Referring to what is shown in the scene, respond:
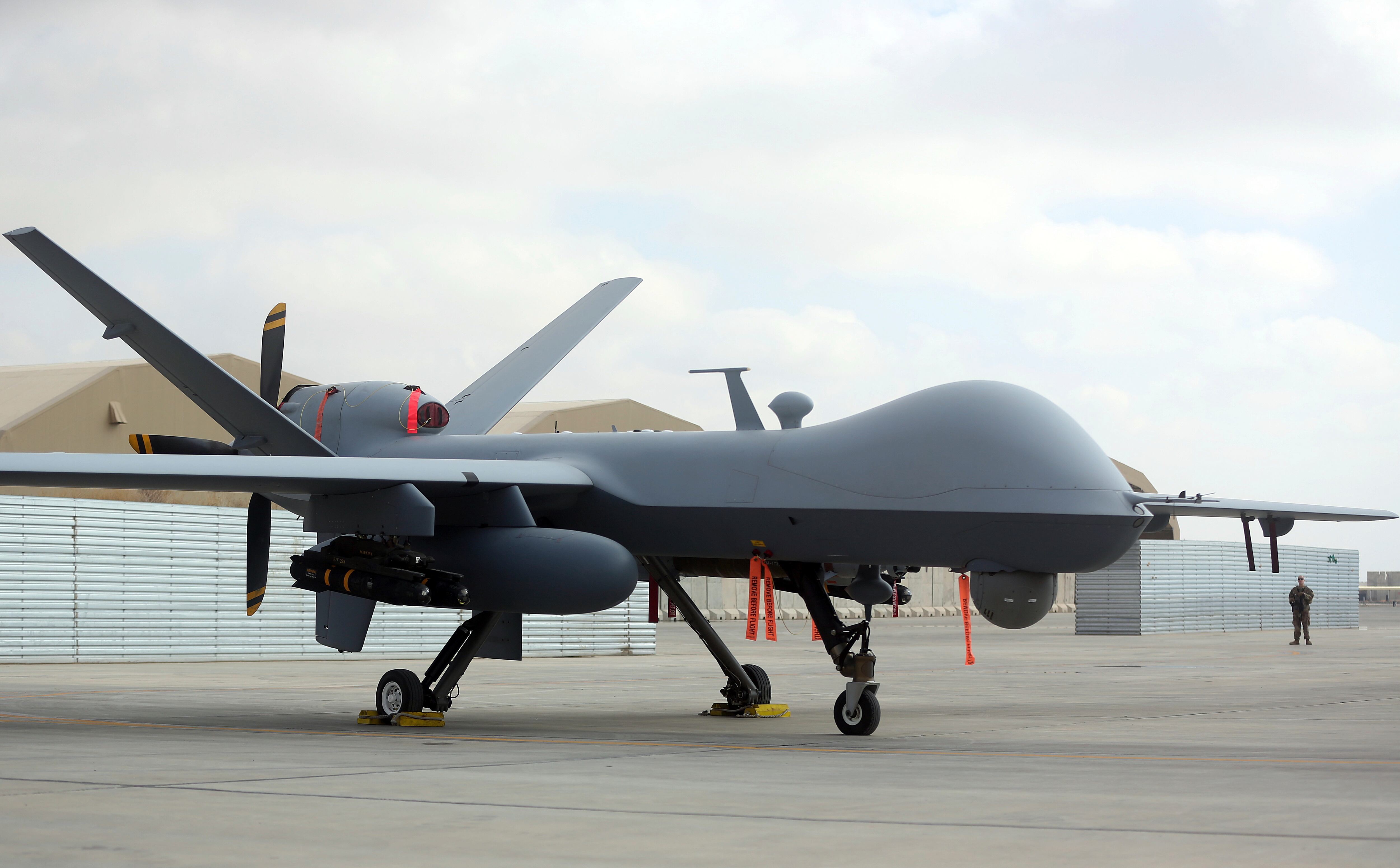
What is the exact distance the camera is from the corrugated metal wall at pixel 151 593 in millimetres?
25375

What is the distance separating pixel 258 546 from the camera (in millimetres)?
15109

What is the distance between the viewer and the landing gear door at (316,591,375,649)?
48.6ft

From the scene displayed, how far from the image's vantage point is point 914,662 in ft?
94.3

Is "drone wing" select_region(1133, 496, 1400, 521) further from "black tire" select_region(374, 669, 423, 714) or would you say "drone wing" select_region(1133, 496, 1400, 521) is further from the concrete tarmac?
"black tire" select_region(374, 669, 423, 714)

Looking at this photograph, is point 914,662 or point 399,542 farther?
point 914,662

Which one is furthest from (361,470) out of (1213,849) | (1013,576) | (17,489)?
(17,489)

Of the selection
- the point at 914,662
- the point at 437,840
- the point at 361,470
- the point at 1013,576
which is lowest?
the point at 914,662

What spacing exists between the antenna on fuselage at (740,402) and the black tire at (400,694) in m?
4.29

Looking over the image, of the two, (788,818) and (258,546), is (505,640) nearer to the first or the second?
(258,546)

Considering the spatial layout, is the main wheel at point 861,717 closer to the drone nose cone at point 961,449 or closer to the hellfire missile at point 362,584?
the drone nose cone at point 961,449

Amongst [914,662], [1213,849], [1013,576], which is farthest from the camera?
[914,662]

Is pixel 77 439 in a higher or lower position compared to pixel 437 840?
higher

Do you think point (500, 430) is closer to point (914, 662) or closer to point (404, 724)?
point (914, 662)

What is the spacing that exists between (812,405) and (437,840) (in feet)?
26.0
